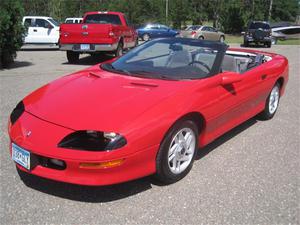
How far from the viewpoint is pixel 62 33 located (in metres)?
12.2

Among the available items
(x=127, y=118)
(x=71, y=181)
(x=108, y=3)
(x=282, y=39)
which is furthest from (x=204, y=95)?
(x=108, y=3)

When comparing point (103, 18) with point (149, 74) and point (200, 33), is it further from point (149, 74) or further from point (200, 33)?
point (200, 33)

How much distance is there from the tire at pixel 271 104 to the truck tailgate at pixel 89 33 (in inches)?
279

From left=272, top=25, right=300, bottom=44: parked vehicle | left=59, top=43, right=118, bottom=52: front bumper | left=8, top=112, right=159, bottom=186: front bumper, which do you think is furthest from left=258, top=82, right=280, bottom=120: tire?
left=272, top=25, right=300, bottom=44: parked vehicle

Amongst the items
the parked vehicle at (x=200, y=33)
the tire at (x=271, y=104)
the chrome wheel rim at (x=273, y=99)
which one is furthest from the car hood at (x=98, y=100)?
the parked vehicle at (x=200, y=33)

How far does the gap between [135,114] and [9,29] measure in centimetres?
886

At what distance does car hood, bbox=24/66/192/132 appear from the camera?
3.21 metres

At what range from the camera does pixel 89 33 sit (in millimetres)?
11953

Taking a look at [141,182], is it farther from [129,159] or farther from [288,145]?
[288,145]

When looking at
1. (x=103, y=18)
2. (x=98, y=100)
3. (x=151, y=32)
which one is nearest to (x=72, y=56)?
(x=103, y=18)

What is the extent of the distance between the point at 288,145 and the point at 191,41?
72.4 inches

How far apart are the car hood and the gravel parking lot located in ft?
2.26

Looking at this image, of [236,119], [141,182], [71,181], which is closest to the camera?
[71,181]

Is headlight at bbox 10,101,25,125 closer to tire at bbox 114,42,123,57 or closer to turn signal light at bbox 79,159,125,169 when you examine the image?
turn signal light at bbox 79,159,125,169
